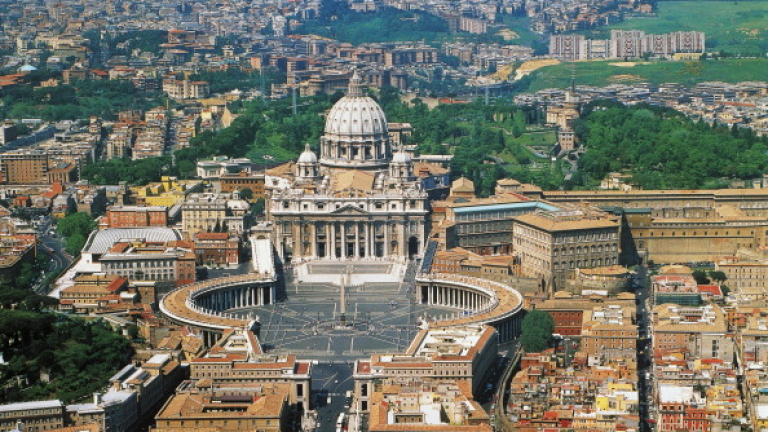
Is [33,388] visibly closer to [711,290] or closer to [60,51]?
[711,290]

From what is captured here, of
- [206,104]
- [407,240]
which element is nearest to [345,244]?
[407,240]

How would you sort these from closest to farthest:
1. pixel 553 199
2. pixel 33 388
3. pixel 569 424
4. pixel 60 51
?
pixel 569 424
pixel 33 388
pixel 553 199
pixel 60 51

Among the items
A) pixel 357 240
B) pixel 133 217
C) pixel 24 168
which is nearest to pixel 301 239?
pixel 357 240

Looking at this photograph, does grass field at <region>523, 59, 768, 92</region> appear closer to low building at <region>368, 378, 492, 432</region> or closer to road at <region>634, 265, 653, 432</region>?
road at <region>634, 265, 653, 432</region>

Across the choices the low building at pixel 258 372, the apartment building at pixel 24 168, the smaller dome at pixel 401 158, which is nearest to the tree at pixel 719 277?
the smaller dome at pixel 401 158

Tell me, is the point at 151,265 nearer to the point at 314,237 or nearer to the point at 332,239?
the point at 314,237

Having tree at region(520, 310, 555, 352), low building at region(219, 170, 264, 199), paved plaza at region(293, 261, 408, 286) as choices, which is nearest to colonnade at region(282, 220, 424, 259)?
paved plaza at region(293, 261, 408, 286)
